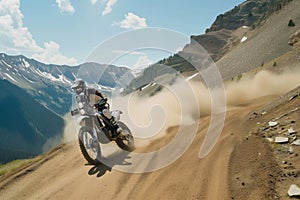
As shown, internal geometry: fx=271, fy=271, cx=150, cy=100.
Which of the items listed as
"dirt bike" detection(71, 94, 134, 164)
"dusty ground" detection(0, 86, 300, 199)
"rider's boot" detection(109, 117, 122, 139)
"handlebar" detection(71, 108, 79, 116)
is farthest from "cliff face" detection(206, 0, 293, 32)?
"handlebar" detection(71, 108, 79, 116)

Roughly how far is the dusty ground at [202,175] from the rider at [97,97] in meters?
1.65

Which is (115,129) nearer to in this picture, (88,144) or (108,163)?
(88,144)

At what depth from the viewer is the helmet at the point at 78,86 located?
9.71 meters

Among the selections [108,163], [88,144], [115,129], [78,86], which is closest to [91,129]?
[88,144]

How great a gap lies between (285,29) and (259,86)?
2953 cm

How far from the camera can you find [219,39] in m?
142

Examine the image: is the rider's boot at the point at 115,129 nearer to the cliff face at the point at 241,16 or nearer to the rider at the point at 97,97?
the rider at the point at 97,97

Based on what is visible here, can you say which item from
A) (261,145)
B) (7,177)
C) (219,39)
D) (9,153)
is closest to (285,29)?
(261,145)

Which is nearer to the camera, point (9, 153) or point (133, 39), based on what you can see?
point (133, 39)

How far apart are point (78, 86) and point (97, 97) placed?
97 centimetres

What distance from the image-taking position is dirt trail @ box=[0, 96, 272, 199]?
22.4 feet

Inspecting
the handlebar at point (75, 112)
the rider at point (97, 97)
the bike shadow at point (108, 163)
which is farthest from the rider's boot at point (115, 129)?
the handlebar at point (75, 112)

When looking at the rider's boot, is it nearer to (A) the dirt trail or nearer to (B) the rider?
(B) the rider

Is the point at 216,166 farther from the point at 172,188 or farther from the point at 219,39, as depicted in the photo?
the point at 219,39
